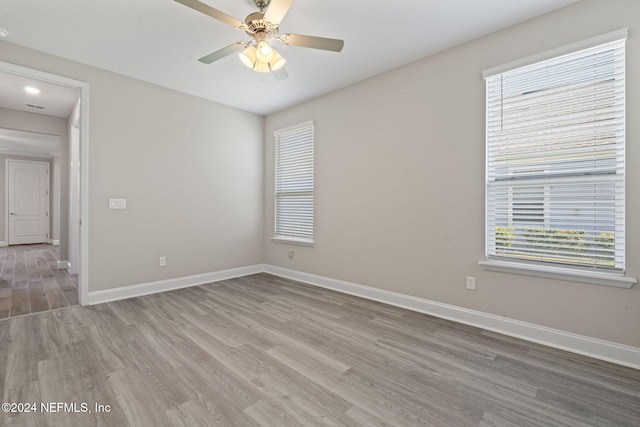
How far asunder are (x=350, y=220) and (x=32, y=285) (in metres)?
4.71

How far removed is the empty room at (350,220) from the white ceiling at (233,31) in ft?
0.07

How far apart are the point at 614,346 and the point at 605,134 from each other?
5.25 ft

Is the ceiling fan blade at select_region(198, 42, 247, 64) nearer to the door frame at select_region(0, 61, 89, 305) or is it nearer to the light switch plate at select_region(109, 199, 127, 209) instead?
the door frame at select_region(0, 61, 89, 305)

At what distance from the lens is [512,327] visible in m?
2.54

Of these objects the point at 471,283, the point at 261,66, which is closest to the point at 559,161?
the point at 471,283

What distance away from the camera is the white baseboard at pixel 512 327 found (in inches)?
82.9

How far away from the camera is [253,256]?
501 centimetres

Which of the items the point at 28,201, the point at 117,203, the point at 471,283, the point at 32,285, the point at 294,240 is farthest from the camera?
the point at 28,201

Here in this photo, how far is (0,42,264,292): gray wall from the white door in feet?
23.9

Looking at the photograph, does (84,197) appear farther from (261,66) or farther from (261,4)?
(261,4)

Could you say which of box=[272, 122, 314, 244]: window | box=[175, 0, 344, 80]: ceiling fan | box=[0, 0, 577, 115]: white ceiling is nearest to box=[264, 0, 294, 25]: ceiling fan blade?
box=[175, 0, 344, 80]: ceiling fan

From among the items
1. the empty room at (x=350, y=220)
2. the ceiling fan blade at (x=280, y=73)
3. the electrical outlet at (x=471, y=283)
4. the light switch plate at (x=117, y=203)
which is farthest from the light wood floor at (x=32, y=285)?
the electrical outlet at (x=471, y=283)

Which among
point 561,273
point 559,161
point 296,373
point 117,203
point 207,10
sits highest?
point 207,10

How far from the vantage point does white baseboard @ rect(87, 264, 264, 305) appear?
11.2ft
